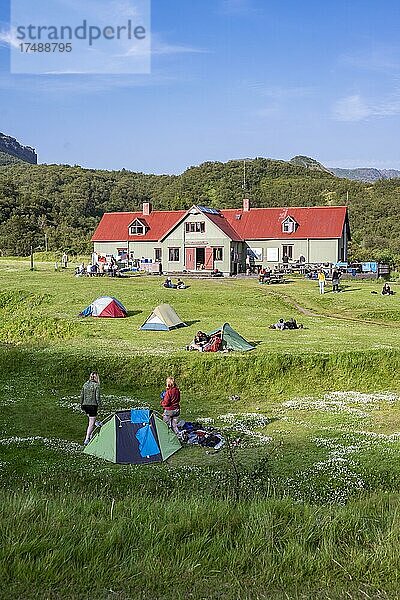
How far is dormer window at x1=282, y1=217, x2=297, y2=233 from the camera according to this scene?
5812 cm

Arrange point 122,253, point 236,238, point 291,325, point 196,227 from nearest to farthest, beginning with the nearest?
point 291,325, point 196,227, point 236,238, point 122,253

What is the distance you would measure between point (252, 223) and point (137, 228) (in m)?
11.0

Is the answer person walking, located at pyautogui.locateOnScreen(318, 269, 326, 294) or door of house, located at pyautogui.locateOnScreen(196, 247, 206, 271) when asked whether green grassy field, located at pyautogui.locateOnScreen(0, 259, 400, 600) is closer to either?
person walking, located at pyautogui.locateOnScreen(318, 269, 326, 294)

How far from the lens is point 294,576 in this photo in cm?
657

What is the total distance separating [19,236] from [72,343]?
214 ft

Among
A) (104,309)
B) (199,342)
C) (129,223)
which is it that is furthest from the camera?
(129,223)

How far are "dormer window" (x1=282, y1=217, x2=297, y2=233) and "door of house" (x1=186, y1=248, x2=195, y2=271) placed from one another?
8628 millimetres

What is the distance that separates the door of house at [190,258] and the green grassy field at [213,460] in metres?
16.1

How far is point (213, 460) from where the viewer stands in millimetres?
15156

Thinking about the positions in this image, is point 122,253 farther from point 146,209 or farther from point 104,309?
point 104,309

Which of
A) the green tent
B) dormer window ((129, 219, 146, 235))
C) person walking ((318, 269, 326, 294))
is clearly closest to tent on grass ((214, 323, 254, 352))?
the green tent

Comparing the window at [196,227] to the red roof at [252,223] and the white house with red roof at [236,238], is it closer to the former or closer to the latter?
the white house with red roof at [236,238]

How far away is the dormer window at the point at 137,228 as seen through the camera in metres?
62.3

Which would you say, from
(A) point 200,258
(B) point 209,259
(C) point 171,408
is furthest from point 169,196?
(C) point 171,408
